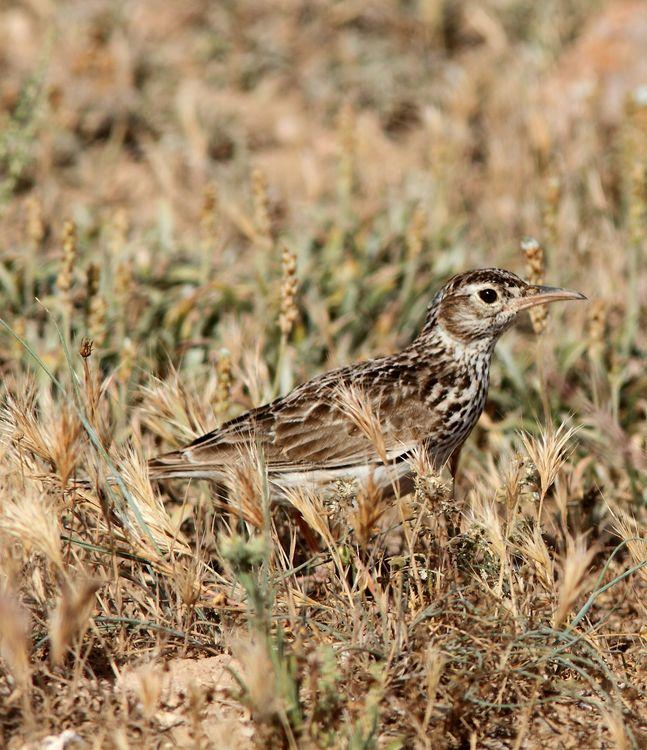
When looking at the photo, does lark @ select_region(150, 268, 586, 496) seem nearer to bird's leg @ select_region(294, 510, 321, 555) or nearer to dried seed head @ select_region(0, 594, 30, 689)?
bird's leg @ select_region(294, 510, 321, 555)

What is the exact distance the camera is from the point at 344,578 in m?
4.35

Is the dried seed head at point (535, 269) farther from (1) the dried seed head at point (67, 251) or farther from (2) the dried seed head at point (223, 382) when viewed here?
(1) the dried seed head at point (67, 251)

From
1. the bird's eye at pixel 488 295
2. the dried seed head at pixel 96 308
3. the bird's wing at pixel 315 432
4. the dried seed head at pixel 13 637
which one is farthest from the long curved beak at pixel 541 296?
the dried seed head at pixel 13 637

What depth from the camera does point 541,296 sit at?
557 cm

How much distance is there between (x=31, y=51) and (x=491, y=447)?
6.53m

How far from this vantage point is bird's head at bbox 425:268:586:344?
5.69 m

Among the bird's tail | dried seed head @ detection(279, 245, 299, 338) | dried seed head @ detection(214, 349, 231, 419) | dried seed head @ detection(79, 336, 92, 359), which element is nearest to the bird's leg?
the bird's tail

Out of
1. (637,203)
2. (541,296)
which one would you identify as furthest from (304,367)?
(637,203)

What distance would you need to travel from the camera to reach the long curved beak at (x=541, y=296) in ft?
18.1

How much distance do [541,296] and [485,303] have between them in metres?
0.31

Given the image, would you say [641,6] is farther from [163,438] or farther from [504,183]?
[163,438]

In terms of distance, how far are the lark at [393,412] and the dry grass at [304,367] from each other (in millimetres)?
224

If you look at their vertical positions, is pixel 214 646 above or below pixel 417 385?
below

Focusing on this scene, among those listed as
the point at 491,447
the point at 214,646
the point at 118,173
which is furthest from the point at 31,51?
the point at 214,646
